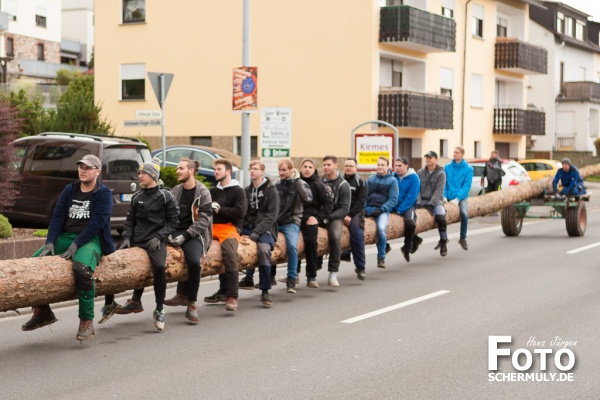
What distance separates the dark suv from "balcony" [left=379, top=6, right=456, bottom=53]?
18403 mm

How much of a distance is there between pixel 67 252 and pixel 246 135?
8.87 metres

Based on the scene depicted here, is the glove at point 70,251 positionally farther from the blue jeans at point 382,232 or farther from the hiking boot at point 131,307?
the blue jeans at point 382,232

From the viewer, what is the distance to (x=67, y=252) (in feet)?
29.9

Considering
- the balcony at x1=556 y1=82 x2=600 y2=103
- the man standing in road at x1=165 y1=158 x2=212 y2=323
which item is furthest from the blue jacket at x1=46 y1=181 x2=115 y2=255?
the balcony at x1=556 y1=82 x2=600 y2=103

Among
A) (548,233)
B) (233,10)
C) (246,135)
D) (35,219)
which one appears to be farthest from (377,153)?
(233,10)

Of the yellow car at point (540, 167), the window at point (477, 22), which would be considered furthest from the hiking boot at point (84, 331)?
the window at point (477, 22)

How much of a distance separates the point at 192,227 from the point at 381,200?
521 centimetres

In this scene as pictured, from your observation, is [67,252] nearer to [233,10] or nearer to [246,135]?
[246,135]

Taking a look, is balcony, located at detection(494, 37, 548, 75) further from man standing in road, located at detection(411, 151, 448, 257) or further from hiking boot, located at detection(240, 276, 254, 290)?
hiking boot, located at detection(240, 276, 254, 290)

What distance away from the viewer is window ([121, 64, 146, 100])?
1518 inches

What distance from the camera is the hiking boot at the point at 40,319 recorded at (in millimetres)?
9305

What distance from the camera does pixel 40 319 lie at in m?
9.35

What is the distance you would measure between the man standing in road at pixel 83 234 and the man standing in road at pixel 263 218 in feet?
8.82

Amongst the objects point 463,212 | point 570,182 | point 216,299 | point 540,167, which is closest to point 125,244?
point 216,299
